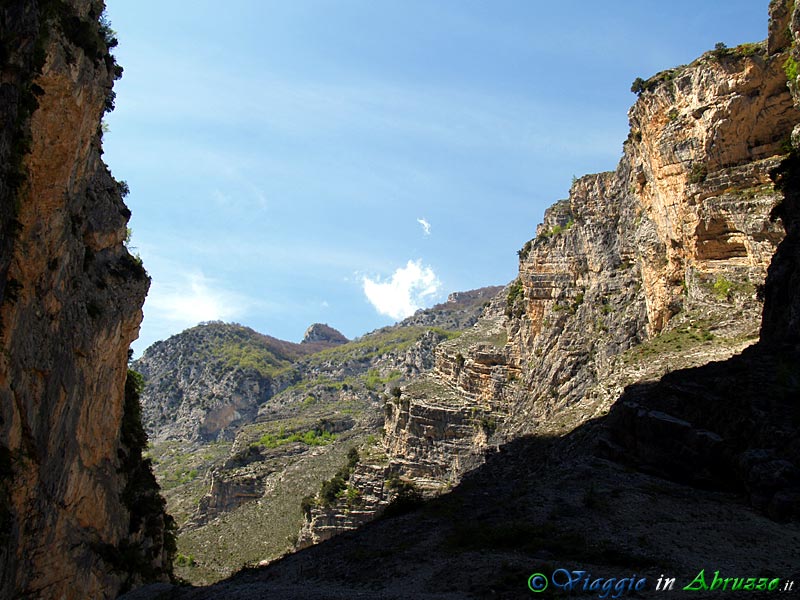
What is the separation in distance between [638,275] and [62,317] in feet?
125

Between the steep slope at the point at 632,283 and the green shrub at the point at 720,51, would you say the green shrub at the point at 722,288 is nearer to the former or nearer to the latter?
the steep slope at the point at 632,283

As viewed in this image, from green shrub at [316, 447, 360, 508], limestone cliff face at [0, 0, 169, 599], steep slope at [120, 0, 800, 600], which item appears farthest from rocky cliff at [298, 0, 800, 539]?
limestone cliff face at [0, 0, 169, 599]

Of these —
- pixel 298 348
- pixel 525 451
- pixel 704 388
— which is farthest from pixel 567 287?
pixel 298 348

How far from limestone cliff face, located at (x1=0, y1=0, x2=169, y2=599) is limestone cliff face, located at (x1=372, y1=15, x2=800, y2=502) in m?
21.8

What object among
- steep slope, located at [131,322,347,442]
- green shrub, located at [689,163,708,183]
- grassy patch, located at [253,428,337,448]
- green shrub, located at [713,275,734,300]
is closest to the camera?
green shrub, located at [713,275,734,300]

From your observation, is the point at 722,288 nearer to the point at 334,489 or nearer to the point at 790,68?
the point at 790,68

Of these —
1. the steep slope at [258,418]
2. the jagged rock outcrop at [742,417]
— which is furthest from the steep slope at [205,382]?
the jagged rock outcrop at [742,417]

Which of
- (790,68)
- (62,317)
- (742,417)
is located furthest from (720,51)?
(62,317)

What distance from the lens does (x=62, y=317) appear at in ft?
70.6

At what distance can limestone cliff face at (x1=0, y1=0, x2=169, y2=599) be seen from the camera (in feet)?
58.3

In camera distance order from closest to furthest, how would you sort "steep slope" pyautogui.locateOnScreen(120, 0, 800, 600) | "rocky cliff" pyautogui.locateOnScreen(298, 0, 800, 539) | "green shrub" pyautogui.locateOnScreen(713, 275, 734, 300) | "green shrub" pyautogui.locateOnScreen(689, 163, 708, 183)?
"steep slope" pyautogui.locateOnScreen(120, 0, 800, 600)
"rocky cliff" pyautogui.locateOnScreen(298, 0, 800, 539)
"green shrub" pyautogui.locateOnScreen(713, 275, 734, 300)
"green shrub" pyautogui.locateOnScreen(689, 163, 708, 183)

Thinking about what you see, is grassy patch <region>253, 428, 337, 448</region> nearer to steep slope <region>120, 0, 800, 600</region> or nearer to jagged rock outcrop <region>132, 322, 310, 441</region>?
jagged rock outcrop <region>132, 322, 310, 441</region>

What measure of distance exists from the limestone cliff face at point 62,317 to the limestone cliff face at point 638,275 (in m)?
21.8

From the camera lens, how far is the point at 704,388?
20938 millimetres
